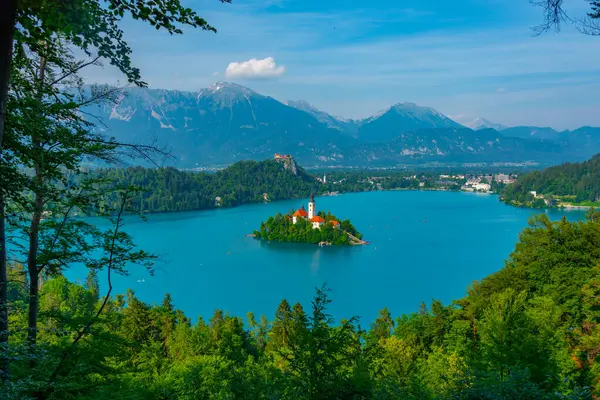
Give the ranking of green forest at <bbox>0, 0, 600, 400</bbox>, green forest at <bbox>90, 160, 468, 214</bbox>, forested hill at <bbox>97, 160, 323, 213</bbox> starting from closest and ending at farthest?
green forest at <bbox>0, 0, 600, 400</bbox>
forested hill at <bbox>97, 160, 323, 213</bbox>
green forest at <bbox>90, 160, 468, 214</bbox>

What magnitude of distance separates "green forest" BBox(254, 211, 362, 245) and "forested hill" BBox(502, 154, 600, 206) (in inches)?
1037

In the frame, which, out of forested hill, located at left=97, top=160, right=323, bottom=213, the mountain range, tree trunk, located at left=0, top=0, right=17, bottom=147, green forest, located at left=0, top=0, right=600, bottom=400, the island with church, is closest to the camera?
tree trunk, located at left=0, top=0, right=17, bottom=147

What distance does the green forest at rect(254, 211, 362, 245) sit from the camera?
93.5 feet

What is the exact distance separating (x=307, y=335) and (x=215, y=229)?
101ft

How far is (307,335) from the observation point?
2.87 m

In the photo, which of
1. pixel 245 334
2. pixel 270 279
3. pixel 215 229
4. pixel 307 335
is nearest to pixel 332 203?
pixel 215 229

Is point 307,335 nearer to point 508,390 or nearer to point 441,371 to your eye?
point 508,390

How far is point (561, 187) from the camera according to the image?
172 feet

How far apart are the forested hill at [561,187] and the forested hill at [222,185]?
24.6 m

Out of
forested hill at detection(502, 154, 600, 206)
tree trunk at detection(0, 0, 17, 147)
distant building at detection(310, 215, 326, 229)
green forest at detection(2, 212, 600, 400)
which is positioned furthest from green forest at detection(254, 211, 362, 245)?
tree trunk at detection(0, 0, 17, 147)

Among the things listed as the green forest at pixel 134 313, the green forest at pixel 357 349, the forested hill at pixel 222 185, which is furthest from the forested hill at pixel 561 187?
the green forest at pixel 134 313

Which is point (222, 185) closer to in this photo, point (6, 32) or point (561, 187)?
point (561, 187)

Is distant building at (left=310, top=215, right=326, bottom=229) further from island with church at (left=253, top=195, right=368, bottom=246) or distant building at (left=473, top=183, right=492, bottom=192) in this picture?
distant building at (left=473, top=183, right=492, bottom=192)

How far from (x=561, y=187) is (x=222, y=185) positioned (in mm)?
40252
